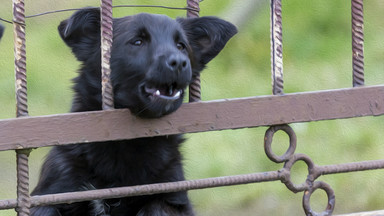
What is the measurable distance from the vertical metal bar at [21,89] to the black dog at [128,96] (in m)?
0.55

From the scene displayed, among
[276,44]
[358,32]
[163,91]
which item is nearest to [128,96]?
[163,91]

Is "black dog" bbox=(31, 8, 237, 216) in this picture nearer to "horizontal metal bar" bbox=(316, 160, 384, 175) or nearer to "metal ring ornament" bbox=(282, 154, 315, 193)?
"metal ring ornament" bbox=(282, 154, 315, 193)

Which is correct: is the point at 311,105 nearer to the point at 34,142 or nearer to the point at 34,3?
the point at 34,142

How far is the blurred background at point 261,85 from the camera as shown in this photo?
554cm

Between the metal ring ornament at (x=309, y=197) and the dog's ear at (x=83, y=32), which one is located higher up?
the dog's ear at (x=83, y=32)

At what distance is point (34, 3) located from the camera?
554cm

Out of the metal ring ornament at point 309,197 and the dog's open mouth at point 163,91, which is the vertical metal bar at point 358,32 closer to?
the metal ring ornament at point 309,197

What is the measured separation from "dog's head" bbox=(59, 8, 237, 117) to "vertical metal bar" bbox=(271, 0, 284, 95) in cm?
39

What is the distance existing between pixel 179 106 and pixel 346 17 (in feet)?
11.3

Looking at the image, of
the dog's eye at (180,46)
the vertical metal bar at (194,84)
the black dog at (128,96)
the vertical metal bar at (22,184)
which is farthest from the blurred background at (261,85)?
the vertical metal bar at (22,184)

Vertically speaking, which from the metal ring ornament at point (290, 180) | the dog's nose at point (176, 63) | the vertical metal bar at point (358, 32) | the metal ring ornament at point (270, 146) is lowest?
the metal ring ornament at point (290, 180)

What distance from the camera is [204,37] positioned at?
3.71m

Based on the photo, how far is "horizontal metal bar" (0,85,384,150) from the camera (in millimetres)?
2701

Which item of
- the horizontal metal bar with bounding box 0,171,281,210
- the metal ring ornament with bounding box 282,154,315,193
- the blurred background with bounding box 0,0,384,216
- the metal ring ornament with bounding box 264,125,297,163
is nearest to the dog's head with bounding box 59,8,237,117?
the horizontal metal bar with bounding box 0,171,281,210
